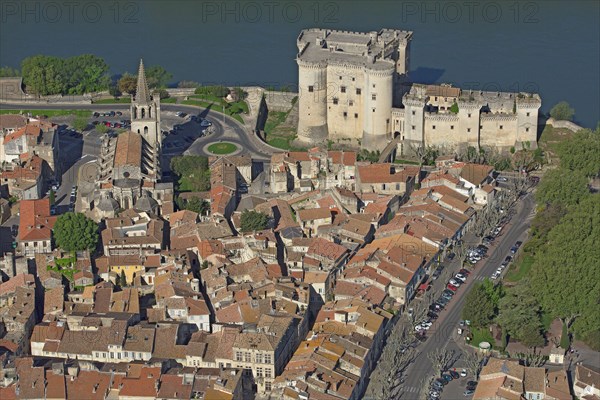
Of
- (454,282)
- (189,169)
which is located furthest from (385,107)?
(454,282)

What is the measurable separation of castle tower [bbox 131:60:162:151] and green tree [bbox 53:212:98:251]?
13.9 metres

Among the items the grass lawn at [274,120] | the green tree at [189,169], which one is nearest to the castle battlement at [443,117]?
the grass lawn at [274,120]

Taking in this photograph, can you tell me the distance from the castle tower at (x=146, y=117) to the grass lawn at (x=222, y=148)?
565 cm

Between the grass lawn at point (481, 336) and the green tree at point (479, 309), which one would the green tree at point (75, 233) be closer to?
the green tree at point (479, 309)

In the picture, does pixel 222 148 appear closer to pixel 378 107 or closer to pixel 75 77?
pixel 378 107

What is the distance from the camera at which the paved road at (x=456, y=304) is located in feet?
254

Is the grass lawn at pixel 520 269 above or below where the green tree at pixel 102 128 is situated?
below

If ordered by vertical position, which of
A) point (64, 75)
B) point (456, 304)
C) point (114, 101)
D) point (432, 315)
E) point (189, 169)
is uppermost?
point (64, 75)

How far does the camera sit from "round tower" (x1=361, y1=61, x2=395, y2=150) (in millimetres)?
101625

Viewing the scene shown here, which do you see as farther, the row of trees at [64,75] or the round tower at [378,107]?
the row of trees at [64,75]

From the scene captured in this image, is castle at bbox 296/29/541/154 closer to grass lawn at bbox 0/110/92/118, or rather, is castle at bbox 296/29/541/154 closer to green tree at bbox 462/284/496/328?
A: grass lawn at bbox 0/110/92/118

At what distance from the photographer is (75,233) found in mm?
86500

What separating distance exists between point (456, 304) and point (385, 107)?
73.8ft

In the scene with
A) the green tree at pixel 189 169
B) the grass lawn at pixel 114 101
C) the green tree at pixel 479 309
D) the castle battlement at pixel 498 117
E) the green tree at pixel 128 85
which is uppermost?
the green tree at pixel 128 85
